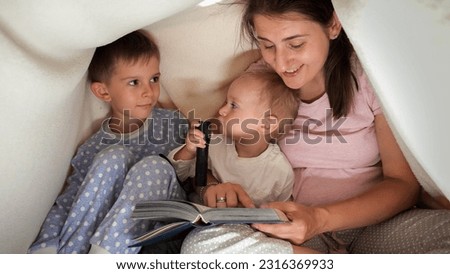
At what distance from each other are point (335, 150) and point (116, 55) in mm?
627

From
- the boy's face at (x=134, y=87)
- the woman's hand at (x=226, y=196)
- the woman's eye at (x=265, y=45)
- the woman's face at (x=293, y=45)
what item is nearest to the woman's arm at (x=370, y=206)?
the woman's hand at (x=226, y=196)

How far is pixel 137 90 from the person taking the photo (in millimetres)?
1535

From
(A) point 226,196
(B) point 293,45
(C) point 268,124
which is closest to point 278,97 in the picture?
(C) point 268,124

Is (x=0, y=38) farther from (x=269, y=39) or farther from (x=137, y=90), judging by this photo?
(x=269, y=39)

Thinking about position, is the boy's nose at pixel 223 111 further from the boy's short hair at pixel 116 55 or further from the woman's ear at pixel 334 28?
the woman's ear at pixel 334 28

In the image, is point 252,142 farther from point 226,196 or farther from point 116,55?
point 116,55

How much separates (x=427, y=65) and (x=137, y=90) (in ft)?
2.49

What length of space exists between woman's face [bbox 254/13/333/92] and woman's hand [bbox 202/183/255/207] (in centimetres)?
30

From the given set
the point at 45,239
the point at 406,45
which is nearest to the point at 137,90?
the point at 45,239

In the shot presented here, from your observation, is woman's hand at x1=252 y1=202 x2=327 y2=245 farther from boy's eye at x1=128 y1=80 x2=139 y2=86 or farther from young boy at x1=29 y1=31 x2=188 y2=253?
boy's eye at x1=128 y1=80 x2=139 y2=86

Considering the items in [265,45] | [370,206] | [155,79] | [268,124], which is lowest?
[370,206]

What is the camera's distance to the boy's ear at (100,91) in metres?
1.51

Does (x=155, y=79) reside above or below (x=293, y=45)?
below

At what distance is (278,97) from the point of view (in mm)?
1504
